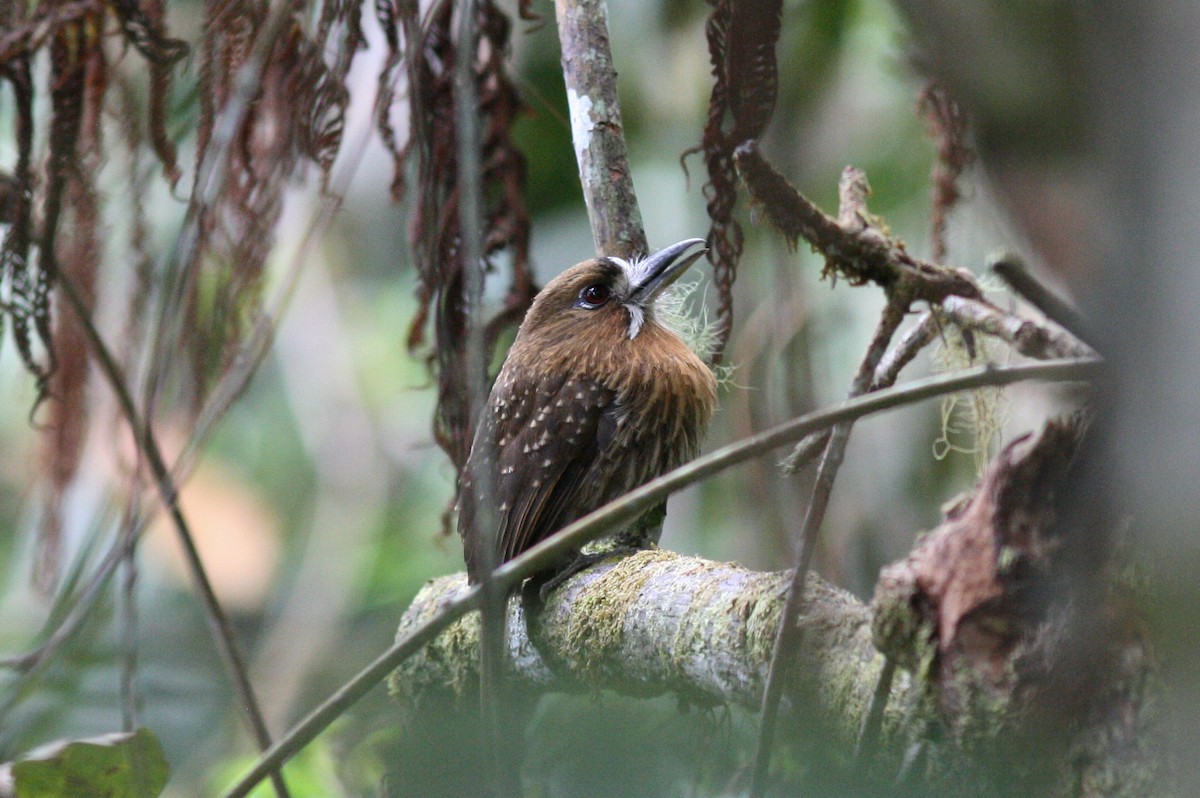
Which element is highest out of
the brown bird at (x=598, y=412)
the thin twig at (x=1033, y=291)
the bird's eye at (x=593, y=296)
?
the bird's eye at (x=593, y=296)

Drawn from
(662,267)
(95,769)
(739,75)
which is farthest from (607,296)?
(95,769)

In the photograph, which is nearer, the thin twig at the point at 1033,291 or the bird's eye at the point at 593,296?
the thin twig at the point at 1033,291

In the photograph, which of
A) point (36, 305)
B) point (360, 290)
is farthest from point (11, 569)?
point (36, 305)

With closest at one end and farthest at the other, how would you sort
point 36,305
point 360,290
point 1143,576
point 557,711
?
point 1143,576, point 557,711, point 36,305, point 360,290

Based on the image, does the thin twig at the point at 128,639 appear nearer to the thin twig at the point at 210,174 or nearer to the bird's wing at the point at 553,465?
the thin twig at the point at 210,174

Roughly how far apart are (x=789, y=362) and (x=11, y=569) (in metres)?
4.35

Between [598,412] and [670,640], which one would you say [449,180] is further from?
[670,640]

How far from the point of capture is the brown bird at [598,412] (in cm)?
266

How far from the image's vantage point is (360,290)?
5.94m

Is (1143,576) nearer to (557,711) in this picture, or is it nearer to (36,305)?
(557,711)

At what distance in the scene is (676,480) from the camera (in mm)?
1198

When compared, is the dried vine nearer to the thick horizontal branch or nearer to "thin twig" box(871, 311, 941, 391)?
the thick horizontal branch

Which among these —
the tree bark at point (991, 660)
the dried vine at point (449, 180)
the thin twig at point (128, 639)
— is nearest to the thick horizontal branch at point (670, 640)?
the tree bark at point (991, 660)

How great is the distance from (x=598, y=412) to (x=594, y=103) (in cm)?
71
